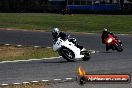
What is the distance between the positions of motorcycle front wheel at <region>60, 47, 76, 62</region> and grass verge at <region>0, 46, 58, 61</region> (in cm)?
287

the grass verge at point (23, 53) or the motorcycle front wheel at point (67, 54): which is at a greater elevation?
the motorcycle front wheel at point (67, 54)

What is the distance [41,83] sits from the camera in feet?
52.9

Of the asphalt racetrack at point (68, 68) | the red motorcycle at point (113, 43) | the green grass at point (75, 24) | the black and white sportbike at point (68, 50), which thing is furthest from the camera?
the green grass at point (75, 24)

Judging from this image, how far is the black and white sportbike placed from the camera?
21.8 meters

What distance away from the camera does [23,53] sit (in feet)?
86.5

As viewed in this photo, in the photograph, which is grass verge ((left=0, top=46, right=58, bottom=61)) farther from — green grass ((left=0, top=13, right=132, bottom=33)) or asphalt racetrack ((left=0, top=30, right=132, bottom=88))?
green grass ((left=0, top=13, right=132, bottom=33))

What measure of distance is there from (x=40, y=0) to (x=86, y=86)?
8470 centimetres

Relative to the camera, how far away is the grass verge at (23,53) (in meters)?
24.6

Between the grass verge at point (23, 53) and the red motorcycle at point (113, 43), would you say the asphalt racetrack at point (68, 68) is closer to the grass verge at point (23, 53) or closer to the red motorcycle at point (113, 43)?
the red motorcycle at point (113, 43)

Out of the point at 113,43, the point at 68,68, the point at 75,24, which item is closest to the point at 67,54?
the point at 68,68

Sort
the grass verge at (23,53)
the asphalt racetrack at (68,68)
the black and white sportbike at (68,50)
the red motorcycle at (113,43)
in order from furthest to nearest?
the red motorcycle at (113,43), the grass verge at (23,53), the black and white sportbike at (68,50), the asphalt racetrack at (68,68)

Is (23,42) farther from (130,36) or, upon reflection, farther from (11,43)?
(130,36)

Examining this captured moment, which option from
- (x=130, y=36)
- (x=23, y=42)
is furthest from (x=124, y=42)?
(x=23, y=42)

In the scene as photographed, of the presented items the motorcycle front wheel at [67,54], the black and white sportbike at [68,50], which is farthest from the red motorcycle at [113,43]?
the motorcycle front wheel at [67,54]
